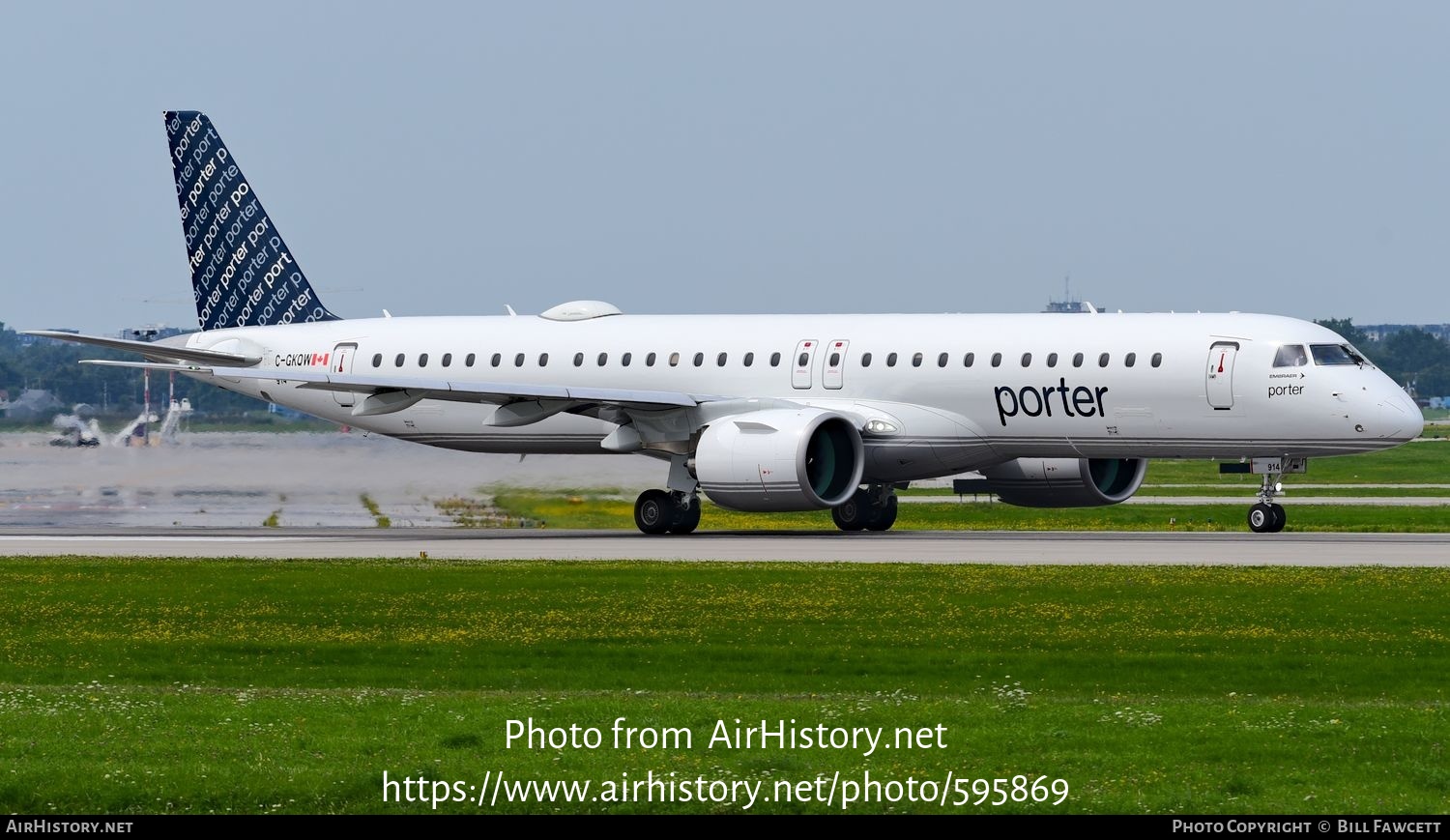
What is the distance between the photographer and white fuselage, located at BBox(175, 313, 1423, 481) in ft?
113

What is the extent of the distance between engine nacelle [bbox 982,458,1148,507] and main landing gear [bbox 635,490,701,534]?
561 centimetres

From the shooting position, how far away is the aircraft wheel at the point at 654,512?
38656 mm

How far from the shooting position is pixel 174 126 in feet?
156

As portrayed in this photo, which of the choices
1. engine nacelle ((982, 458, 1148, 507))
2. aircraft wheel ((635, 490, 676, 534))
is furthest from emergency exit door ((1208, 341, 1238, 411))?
aircraft wheel ((635, 490, 676, 534))

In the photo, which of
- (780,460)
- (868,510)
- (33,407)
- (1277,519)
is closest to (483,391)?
(780,460)

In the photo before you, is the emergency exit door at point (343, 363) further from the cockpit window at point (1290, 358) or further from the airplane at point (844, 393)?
the cockpit window at point (1290, 358)

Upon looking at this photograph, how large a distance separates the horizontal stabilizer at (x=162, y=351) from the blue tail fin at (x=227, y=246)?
1798 mm

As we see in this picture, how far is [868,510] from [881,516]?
29cm

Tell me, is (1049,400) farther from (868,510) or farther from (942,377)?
(868,510)

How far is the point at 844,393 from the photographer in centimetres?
3834

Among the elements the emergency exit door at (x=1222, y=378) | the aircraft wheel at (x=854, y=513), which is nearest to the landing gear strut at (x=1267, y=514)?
the emergency exit door at (x=1222, y=378)

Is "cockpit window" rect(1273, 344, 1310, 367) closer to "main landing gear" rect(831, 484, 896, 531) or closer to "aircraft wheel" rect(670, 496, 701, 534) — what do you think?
"main landing gear" rect(831, 484, 896, 531)
